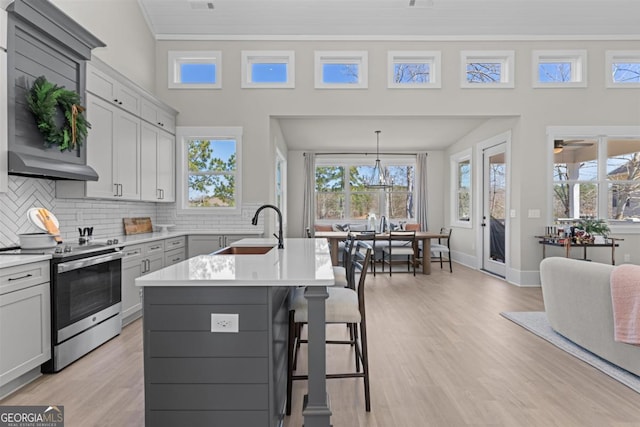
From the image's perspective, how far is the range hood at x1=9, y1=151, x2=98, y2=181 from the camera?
8.98 feet

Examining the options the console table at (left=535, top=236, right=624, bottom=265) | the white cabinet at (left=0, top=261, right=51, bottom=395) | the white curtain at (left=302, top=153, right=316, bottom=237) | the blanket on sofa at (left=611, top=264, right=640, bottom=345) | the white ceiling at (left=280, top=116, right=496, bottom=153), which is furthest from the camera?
the white curtain at (left=302, top=153, right=316, bottom=237)

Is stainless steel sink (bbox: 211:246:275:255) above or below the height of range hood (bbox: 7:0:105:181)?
below

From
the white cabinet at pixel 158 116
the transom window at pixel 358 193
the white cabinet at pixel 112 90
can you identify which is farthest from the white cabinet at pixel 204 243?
the transom window at pixel 358 193

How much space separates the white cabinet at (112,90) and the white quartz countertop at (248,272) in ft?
8.49

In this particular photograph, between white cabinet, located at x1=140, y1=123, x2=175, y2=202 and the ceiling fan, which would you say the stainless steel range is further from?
the ceiling fan

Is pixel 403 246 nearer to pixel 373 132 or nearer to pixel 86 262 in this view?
pixel 373 132

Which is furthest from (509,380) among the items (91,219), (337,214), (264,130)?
(337,214)

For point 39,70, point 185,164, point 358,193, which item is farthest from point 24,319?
point 358,193

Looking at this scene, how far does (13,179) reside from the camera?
3.22 m

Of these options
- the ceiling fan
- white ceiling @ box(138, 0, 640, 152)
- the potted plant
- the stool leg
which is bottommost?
the stool leg

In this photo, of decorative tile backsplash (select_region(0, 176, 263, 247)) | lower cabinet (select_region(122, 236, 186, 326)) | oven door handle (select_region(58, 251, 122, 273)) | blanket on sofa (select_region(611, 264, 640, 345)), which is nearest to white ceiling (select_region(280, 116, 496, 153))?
decorative tile backsplash (select_region(0, 176, 263, 247))

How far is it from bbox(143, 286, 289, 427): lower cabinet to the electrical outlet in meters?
0.02

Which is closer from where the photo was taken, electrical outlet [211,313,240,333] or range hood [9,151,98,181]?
electrical outlet [211,313,240,333]

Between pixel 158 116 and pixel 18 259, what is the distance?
3245 mm
